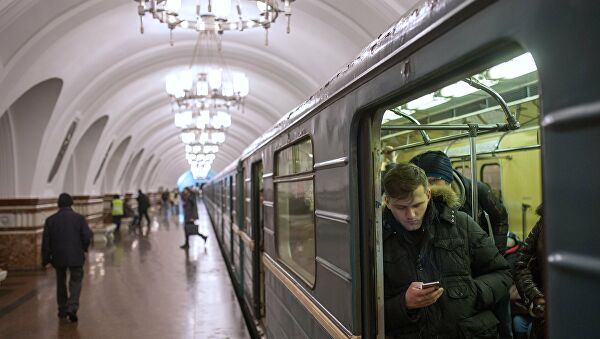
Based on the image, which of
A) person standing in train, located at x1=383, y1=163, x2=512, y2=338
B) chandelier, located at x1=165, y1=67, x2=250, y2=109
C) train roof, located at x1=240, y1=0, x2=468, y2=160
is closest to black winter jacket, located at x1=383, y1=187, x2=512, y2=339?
person standing in train, located at x1=383, y1=163, x2=512, y2=338

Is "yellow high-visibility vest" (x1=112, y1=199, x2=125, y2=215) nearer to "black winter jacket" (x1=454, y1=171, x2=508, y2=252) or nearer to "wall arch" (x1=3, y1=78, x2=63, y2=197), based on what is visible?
"wall arch" (x1=3, y1=78, x2=63, y2=197)

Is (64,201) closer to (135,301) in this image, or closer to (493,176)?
(135,301)

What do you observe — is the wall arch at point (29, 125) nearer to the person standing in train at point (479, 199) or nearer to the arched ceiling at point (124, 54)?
the arched ceiling at point (124, 54)

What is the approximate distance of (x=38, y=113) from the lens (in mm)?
13391

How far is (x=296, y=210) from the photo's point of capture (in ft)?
14.0

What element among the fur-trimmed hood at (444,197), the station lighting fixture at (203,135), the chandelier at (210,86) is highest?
the chandelier at (210,86)

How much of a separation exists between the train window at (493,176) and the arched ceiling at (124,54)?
9.27 feet

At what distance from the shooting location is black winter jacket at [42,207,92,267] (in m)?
7.63

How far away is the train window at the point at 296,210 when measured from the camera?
3.76 m

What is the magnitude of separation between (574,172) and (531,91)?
4640 mm

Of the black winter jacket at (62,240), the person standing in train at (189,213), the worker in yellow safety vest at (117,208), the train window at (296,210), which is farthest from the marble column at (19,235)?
the train window at (296,210)

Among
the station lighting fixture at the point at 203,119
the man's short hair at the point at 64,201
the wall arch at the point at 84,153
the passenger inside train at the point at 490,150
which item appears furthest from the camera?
the wall arch at the point at 84,153

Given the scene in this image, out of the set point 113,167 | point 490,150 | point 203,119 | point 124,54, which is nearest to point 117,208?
point 113,167

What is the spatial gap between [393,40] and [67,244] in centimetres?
672
